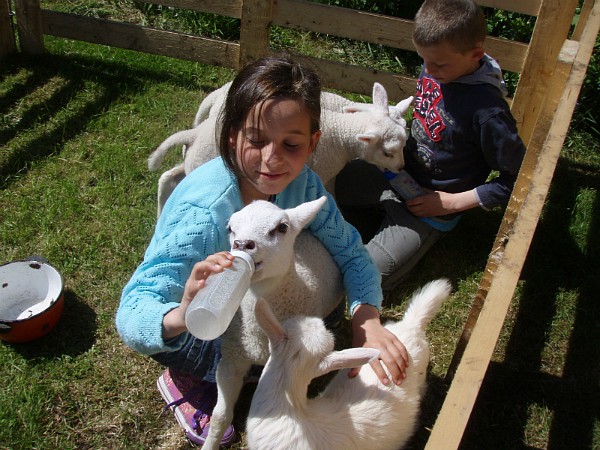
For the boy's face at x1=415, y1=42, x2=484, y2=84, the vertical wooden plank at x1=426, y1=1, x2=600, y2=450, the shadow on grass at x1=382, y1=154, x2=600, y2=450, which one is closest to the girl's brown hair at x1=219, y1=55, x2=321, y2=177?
the vertical wooden plank at x1=426, y1=1, x2=600, y2=450

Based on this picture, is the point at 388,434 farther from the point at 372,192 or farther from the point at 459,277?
the point at 372,192

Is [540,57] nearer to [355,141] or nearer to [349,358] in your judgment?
[355,141]

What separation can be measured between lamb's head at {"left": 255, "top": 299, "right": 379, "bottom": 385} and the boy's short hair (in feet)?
6.88

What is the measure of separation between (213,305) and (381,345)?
3.04 feet

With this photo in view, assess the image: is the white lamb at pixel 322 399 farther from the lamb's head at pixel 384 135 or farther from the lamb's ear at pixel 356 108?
the lamb's ear at pixel 356 108

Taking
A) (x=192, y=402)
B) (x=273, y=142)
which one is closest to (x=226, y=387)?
(x=192, y=402)

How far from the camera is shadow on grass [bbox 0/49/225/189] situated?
179 inches

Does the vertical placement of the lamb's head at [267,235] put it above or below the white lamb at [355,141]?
above

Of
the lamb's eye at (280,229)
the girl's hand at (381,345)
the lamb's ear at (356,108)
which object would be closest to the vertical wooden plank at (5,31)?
the lamb's ear at (356,108)

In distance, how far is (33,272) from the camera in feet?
10.8

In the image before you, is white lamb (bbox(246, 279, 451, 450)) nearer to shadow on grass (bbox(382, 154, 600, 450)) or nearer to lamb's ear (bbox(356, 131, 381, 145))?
shadow on grass (bbox(382, 154, 600, 450))

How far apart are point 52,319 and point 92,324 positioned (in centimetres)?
23

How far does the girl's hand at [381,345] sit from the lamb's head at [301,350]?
1.04ft

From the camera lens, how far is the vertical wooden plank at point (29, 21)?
5500 millimetres
